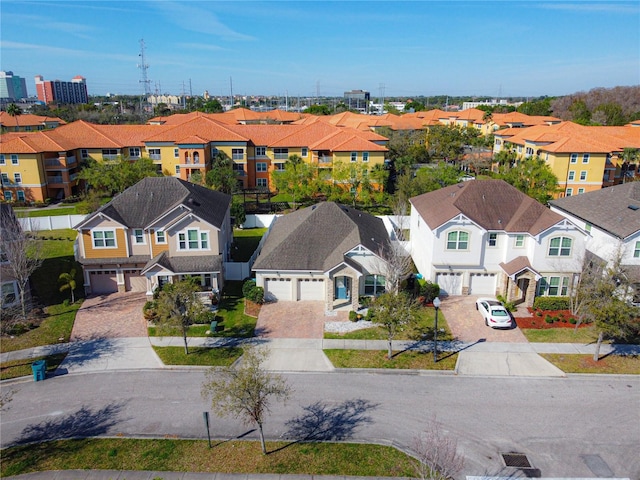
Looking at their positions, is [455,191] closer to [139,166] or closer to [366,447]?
[366,447]

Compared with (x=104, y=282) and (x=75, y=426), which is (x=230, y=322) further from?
(x=104, y=282)

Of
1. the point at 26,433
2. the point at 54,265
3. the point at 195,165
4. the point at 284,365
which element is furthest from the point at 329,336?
the point at 195,165

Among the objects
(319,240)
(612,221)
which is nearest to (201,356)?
(319,240)

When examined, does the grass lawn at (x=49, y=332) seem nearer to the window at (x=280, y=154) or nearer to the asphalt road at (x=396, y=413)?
the asphalt road at (x=396, y=413)

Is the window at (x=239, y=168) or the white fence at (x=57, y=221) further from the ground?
the window at (x=239, y=168)

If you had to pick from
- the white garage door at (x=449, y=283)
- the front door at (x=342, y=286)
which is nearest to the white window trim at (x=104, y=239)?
the front door at (x=342, y=286)

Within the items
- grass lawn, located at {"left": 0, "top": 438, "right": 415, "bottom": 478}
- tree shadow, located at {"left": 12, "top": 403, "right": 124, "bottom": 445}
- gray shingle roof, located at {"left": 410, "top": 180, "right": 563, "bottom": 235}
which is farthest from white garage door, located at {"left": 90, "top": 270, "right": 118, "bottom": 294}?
gray shingle roof, located at {"left": 410, "top": 180, "right": 563, "bottom": 235}
